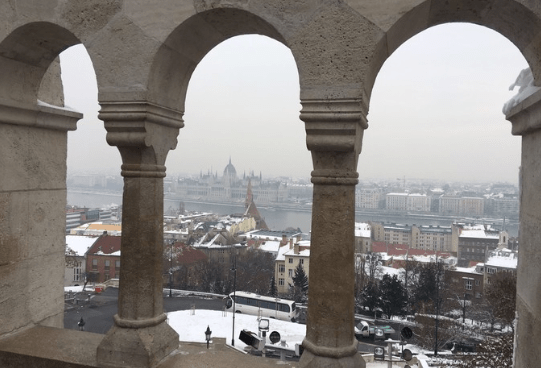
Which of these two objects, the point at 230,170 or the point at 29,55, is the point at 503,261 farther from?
the point at 230,170

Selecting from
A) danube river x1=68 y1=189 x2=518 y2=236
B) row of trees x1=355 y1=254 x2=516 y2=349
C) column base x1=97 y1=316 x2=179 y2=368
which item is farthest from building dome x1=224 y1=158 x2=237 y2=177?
column base x1=97 y1=316 x2=179 y2=368

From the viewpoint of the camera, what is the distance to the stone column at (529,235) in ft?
7.27

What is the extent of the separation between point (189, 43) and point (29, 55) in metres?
1.26

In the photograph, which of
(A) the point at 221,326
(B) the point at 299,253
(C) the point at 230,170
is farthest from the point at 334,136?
(C) the point at 230,170

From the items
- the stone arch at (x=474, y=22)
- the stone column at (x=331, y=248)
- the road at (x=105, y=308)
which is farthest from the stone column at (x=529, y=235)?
the road at (x=105, y=308)

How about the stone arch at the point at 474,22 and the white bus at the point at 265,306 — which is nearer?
the stone arch at the point at 474,22

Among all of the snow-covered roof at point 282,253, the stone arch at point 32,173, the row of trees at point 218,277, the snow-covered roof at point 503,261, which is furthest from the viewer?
the snow-covered roof at point 282,253

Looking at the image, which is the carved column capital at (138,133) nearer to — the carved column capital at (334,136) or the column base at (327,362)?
the carved column capital at (334,136)

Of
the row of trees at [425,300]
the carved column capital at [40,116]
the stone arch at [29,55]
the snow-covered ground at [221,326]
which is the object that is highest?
the stone arch at [29,55]

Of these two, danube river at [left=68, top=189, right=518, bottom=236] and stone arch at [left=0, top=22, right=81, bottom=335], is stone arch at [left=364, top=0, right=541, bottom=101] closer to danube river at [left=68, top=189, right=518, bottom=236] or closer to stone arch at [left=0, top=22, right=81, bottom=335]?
stone arch at [left=0, top=22, right=81, bottom=335]

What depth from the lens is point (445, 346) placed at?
96.8 ft

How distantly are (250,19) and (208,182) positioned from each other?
151 m

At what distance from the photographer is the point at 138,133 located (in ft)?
8.39

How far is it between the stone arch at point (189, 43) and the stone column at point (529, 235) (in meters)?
1.35
